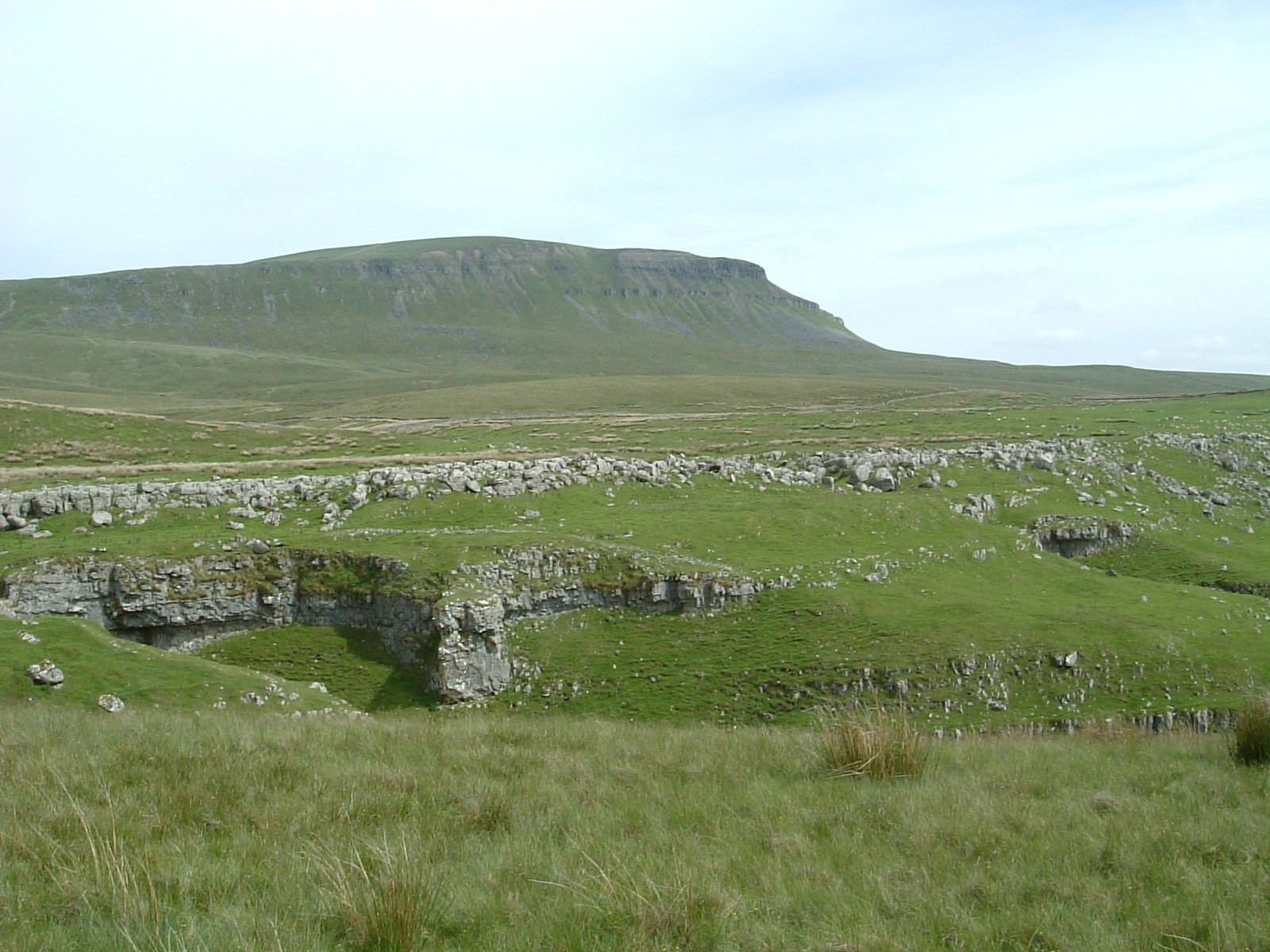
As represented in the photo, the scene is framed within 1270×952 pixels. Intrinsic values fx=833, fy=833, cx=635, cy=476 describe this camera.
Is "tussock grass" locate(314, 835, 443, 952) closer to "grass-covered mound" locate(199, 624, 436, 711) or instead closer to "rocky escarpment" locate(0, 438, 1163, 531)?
"grass-covered mound" locate(199, 624, 436, 711)

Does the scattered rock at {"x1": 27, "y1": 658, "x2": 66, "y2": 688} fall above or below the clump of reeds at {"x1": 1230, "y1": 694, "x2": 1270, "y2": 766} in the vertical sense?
below

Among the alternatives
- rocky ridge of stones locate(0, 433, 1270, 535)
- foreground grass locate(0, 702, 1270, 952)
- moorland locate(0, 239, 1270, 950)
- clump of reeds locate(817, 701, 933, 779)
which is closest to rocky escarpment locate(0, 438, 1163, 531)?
rocky ridge of stones locate(0, 433, 1270, 535)

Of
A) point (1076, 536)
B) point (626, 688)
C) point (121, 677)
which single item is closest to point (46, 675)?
point (121, 677)

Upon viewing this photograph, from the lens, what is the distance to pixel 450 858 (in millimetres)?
7137

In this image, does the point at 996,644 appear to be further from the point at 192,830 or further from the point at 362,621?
the point at 192,830

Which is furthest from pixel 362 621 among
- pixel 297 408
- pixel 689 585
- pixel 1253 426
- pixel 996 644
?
pixel 297 408

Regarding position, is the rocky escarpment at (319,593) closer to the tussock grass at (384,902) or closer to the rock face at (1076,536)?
the rock face at (1076,536)

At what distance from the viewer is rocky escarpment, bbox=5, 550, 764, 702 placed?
83.2ft

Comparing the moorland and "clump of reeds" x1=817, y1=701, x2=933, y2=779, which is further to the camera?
"clump of reeds" x1=817, y1=701, x2=933, y2=779

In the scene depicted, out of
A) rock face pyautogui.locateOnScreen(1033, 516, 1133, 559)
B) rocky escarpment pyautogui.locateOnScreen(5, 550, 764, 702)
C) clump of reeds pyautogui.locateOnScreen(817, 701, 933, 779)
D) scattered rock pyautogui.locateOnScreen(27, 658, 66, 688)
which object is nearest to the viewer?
clump of reeds pyautogui.locateOnScreen(817, 701, 933, 779)

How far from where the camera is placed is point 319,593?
27.0m

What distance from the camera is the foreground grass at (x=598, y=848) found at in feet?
19.0

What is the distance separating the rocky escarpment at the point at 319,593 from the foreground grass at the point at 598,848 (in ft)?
46.4

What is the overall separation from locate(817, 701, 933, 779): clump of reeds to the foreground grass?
0.30 metres
